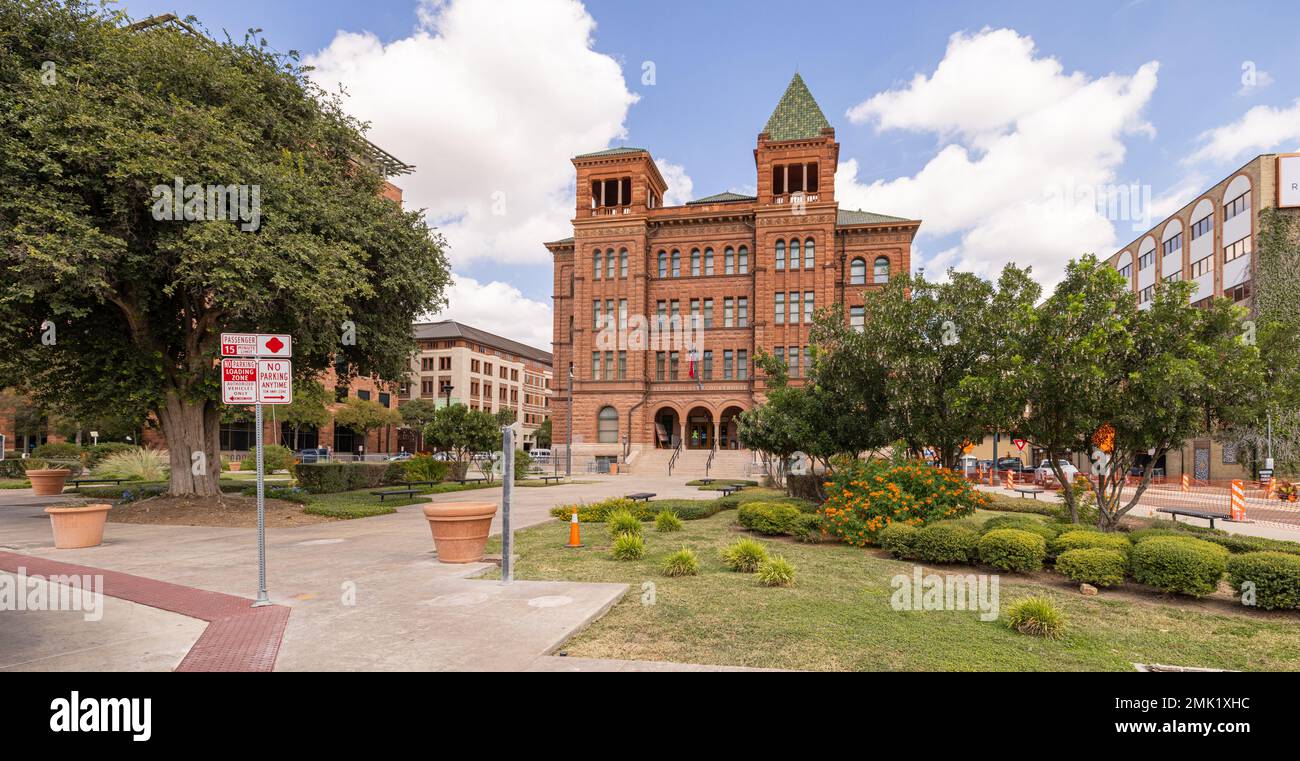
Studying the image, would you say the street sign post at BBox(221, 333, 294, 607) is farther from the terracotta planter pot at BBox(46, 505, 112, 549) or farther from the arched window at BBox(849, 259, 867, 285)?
the arched window at BBox(849, 259, 867, 285)

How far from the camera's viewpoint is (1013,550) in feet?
31.4

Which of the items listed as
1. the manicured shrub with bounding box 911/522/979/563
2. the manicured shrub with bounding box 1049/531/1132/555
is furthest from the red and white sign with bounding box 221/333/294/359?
the manicured shrub with bounding box 1049/531/1132/555

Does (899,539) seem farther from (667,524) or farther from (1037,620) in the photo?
(667,524)

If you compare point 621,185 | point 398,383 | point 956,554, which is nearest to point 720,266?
point 621,185

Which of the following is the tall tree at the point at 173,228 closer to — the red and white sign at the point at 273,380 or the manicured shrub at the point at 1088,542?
Answer: the red and white sign at the point at 273,380

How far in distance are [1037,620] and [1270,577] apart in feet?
11.6

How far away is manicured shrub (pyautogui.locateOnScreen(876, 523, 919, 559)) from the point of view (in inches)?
420

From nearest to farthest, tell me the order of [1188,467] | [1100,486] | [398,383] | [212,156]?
[1100,486] → [212,156] → [398,383] → [1188,467]

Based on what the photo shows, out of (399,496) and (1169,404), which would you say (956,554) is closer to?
(1169,404)

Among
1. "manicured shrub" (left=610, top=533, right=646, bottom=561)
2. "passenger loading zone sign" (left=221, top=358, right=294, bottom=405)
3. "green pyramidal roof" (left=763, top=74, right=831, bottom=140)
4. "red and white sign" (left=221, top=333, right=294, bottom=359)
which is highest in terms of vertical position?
"green pyramidal roof" (left=763, top=74, right=831, bottom=140)

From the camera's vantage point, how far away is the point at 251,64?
17.9m

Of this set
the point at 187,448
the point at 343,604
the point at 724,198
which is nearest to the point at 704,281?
the point at 724,198

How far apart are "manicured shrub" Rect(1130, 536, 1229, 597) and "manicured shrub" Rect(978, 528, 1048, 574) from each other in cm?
115

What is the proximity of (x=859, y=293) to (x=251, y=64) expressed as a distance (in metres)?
43.2
